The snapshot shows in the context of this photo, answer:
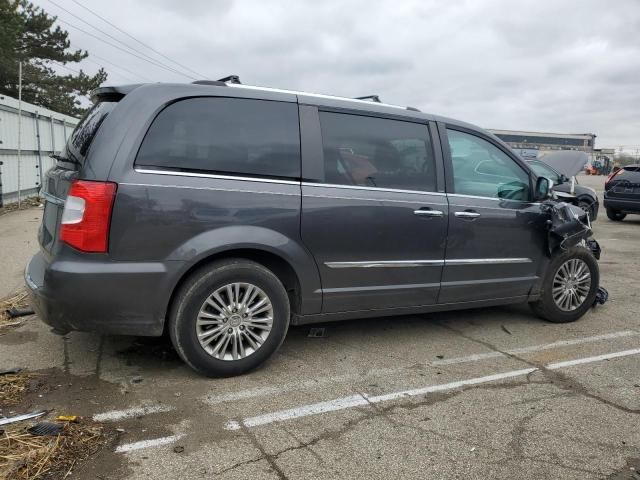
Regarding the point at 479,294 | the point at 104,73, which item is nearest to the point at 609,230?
the point at 479,294

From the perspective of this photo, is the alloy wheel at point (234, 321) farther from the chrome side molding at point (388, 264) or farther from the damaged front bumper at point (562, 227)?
the damaged front bumper at point (562, 227)

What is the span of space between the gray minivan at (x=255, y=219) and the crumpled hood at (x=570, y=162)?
1716 millimetres

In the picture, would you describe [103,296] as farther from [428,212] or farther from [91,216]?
[428,212]

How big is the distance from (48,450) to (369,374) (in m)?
2.08

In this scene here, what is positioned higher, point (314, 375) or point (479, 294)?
point (479, 294)

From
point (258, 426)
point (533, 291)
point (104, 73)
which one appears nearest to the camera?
point (258, 426)

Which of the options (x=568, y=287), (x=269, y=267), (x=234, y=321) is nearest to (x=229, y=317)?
(x=234, y=321)

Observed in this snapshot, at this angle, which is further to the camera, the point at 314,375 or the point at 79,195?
the point at 314,375

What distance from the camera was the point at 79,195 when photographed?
3.16 meters

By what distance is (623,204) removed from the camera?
552 inches

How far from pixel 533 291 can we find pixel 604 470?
242cm

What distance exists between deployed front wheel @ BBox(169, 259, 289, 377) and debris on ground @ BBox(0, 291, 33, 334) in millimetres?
2039

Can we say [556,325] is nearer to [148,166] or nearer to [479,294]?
[479,294]

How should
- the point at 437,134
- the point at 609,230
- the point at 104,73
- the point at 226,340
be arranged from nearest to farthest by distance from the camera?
the point at 226,340, the point at 437,134, the point at 609,230, the point at 104,73
